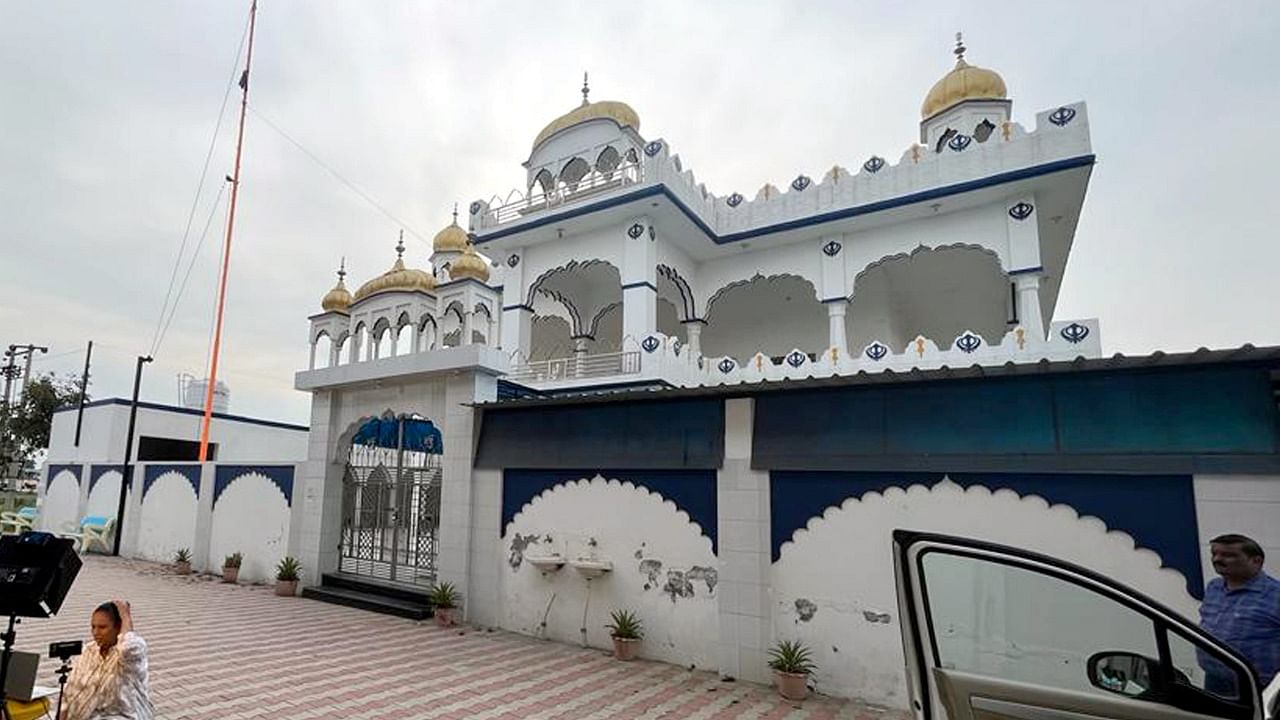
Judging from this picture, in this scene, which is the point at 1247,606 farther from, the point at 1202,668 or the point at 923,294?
the point at 923,294

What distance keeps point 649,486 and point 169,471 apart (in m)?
10.9

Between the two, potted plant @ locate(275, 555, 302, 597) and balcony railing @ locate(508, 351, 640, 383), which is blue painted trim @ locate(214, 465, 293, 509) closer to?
potted plant @ locate(275, 555, 302, 597)

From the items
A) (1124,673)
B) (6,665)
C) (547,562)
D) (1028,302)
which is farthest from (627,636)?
(1028,302)

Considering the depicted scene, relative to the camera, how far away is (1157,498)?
437cm

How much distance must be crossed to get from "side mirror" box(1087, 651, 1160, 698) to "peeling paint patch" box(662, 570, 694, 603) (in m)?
3.95

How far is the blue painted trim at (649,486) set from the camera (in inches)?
240

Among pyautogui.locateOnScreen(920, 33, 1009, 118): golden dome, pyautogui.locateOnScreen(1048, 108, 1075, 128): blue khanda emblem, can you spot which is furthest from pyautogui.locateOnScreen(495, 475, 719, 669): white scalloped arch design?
pyautogui.locateOnScreen(920, 33, 1009, 118): golden dome

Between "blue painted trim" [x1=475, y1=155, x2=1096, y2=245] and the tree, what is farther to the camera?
the tree

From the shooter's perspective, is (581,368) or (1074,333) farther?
(581,368)

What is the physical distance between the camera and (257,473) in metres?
10.4

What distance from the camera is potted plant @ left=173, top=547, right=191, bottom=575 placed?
10932 millimetres

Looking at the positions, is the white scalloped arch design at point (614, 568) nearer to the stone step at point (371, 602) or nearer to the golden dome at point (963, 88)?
the stone step at point (371, 602)

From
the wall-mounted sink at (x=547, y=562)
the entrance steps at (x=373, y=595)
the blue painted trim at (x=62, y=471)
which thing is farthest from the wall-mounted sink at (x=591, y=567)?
the blue painted trim at (x=62, y=471)

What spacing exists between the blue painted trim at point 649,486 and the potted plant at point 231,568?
5498 millimetres
